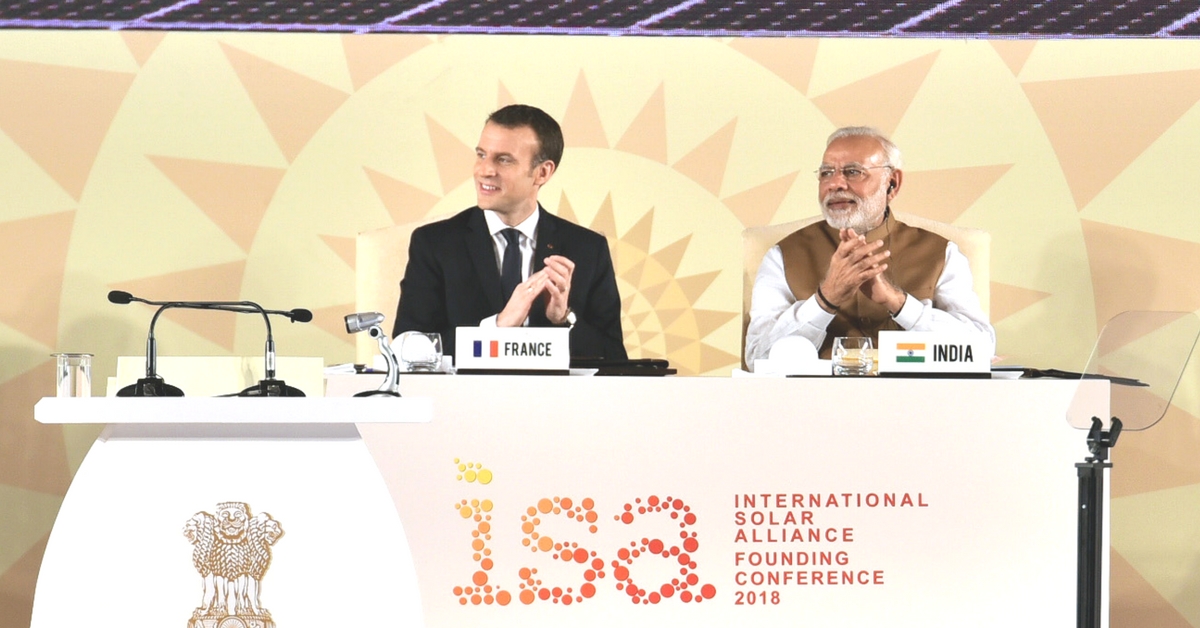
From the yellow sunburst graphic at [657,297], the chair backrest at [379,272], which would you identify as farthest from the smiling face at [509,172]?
the chair backrest at [379,272]

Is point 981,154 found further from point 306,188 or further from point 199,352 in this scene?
point 199,352

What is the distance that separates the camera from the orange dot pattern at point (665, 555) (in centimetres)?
266

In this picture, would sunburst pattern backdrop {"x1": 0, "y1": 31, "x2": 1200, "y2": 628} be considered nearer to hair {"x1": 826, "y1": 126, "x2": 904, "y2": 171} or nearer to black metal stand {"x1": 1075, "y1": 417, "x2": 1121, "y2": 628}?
hair {"x1": 826, "y1": 126, "x2": 904, "y2": 171}

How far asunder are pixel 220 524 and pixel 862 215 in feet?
9.90

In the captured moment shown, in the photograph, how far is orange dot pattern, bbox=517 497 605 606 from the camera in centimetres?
264

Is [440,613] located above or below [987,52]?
below

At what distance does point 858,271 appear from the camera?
147 inches

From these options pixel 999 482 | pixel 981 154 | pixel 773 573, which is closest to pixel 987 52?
pixel 981 154

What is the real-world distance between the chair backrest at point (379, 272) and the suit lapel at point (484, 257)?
19 cm

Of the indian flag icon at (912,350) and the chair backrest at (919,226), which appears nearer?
the indian flag icon at (912,350)

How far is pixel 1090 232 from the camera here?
4234 millimetres

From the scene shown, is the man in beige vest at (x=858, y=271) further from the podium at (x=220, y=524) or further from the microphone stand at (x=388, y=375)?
the podium at (x=220, y=524)

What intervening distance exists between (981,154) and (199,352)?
9.23 ft

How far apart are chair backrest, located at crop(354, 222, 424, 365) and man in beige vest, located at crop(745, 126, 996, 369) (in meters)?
1.20
